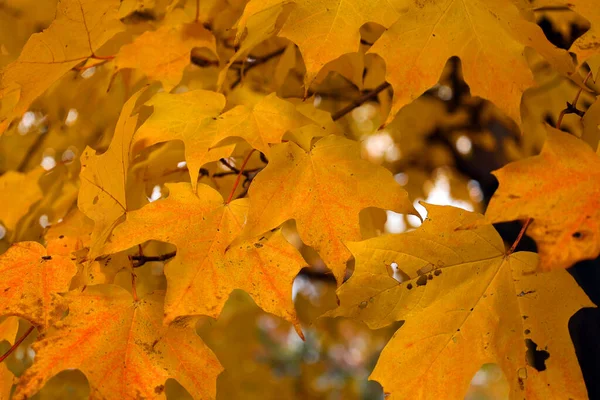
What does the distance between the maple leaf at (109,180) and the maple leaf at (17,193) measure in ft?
1.81

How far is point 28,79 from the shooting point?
0.91m

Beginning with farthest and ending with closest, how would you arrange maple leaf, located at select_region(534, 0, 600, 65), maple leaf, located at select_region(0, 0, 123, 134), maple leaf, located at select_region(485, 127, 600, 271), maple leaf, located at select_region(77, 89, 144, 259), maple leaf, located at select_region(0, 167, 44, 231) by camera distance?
1. maple leaf, located at select_region(0, 167, 44, 231)
2. maple leaf, located at select_region(0, 0, 123, 134)
3. maple leaf, located at select_region(77, 89, 144, 259)
4. maple leaf, located at select_region(534, 0, 600, 65)
5. maple leaf, located at select_region(485, 127, 600, 271)

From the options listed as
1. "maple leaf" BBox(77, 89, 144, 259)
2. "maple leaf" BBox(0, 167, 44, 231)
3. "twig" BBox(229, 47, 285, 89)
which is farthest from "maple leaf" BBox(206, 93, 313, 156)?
"maple leaf" BBox(0, 167, 44, 231)

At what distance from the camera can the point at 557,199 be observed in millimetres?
542

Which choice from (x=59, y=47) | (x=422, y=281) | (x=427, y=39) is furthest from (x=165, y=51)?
(x=422, y=281)

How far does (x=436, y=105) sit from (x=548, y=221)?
1.49m

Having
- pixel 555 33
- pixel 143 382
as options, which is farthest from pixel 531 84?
pixel 555 33

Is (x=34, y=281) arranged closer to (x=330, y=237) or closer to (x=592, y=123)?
(x=330, y=237)

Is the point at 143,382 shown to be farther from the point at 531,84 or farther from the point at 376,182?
the point at 531,84

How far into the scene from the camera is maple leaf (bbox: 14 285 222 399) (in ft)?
2.27

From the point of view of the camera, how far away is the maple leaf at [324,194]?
71 cm

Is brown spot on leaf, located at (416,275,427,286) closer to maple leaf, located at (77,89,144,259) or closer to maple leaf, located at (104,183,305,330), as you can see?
maple leaf, located at (104,183,305,330)

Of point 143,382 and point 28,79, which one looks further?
point 28,79

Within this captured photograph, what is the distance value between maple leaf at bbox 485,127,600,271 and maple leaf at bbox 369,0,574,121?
117 mm
